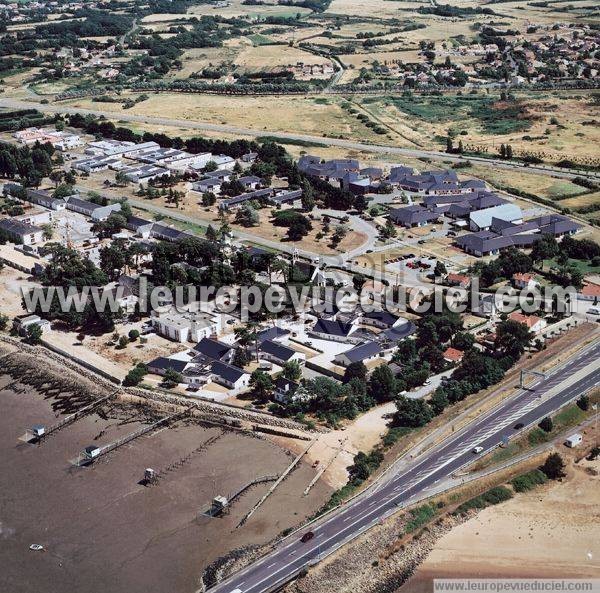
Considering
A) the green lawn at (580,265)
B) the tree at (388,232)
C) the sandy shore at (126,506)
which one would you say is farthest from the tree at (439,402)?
the tree at (388,232)

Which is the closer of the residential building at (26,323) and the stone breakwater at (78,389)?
the stone breakwater at (78,389)

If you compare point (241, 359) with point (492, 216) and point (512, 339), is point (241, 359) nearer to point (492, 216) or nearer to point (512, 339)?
point (512, 339)

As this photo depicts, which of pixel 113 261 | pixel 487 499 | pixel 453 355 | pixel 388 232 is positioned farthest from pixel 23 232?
pixel 487 499

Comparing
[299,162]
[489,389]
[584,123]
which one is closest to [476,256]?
[489,389]

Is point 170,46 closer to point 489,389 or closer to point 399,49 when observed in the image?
point 399,49

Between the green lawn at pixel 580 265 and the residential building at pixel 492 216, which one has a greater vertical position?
the residential building at pixel 492 216

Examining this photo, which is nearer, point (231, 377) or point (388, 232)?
point (231, 377)

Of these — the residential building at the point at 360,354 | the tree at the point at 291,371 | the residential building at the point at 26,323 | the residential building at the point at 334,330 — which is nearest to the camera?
the tree at the point at 291,371

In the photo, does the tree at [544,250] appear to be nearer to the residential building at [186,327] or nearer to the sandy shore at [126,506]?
the residential building at [186,327]
